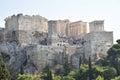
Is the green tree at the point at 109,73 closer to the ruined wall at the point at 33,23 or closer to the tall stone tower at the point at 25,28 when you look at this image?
the tall stone tower at the point at 25,28

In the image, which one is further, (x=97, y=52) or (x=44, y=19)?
(x=44, y=19)

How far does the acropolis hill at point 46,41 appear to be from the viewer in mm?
82625

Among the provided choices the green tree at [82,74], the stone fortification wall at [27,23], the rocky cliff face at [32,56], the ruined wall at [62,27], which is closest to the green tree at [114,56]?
the green tree at [82,74]

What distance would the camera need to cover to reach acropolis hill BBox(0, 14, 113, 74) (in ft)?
271

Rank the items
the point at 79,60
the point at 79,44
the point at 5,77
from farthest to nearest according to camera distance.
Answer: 1. the point at 79,44
2. the point at 79,60
3. the point at 5,77

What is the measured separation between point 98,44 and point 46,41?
10713 millimetres

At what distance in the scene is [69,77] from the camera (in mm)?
70375

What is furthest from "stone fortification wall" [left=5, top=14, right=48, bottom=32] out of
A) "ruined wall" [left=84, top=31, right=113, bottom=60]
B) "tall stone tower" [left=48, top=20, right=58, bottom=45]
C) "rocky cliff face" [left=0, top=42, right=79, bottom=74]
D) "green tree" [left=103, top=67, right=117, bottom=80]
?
"green tree" [left=103, top=67, right=117, bottom=80]

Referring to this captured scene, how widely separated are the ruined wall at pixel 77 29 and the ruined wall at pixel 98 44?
837 cm

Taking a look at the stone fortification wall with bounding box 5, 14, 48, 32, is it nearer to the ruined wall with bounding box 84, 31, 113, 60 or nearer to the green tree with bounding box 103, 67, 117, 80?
the ruined wall with bounding box 84, 31, 113, 60

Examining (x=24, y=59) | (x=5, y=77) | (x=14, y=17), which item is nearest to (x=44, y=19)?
(x=14, y=17)

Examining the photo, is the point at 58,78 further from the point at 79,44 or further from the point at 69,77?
the point at 79,44

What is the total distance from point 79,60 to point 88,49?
3.60 metres

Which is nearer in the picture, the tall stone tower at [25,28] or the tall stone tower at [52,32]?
the tall stone tower at [25,28]
